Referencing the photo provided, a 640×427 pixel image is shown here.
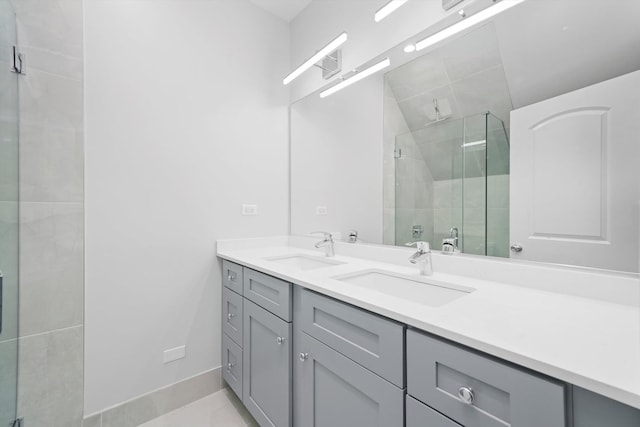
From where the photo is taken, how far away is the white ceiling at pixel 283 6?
205 centimetres

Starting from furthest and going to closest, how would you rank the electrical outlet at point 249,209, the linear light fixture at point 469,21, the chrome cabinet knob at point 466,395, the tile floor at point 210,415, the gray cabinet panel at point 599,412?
the electrical outlet at point 249,209, the tile floor at point 210,415, the linear light fixture at point 469,21, the chrome cabinet knob at point 466,395, the gray cabinet panel at point 599,412

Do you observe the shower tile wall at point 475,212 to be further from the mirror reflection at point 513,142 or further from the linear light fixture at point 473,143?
the linear light fixture at point 473,143

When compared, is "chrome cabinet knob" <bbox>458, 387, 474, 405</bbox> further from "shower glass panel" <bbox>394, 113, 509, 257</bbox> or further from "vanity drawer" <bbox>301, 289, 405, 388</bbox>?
"shower glass panel" <bbox>394, 113, 509, 257</bbox>

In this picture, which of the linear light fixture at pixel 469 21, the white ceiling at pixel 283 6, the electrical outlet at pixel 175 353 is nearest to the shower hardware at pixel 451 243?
the linear light fixture at pixel 469 21

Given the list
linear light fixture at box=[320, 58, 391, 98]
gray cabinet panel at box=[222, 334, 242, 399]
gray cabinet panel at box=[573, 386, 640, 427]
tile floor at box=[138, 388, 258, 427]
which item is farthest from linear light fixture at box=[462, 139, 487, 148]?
tile floor at box=[138, 388, 258, 427]

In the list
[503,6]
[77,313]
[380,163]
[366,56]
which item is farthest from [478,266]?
[77,313]

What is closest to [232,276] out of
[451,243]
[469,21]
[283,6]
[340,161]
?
[340,161]

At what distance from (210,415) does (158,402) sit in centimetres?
31

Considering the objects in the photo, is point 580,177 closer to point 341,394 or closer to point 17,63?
point 341,394

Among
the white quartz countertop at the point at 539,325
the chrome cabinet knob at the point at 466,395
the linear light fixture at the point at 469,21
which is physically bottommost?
the chrome cabinet knob at the point at 466,395

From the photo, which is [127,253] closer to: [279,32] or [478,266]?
[478,266]

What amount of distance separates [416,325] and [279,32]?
2332mm

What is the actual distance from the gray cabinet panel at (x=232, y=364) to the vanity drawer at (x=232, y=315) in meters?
0.05

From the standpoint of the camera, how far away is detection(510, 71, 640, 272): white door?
87 centimetres
